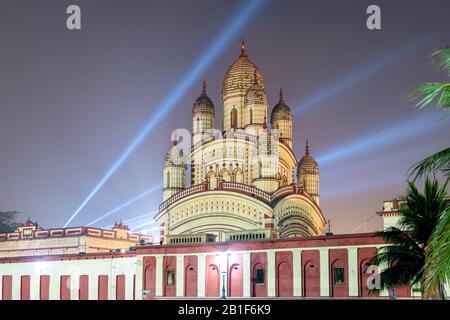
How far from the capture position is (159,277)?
3700cm

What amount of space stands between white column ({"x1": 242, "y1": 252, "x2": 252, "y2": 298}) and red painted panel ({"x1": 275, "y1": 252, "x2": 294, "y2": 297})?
1613 mm

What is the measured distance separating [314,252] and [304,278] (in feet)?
4.57

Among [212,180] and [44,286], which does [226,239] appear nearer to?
[212,180]

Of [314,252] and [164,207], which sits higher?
[164,207]

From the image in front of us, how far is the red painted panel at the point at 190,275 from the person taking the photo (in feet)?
117

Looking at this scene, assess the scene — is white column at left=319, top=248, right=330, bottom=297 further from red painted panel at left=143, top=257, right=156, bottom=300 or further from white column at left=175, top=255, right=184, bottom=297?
red painted panel at left=143, top=257, right=156, bottom=300

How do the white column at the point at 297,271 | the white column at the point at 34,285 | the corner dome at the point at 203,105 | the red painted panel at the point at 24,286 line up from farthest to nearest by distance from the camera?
the corner dome at the point at 203,105, the red painted panel at the point at 24,286, the white column at the point at 34,285, the white column at the point at 297,271

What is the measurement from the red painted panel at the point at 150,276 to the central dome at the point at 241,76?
17.1 m

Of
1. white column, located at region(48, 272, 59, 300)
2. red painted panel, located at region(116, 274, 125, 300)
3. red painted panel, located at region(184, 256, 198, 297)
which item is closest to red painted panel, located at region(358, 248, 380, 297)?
red painted panel, located at region(184, 256, 198, 297)

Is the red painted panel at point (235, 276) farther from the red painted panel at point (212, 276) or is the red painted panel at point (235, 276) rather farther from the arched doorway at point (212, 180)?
the arched doorway at point (212, 180)

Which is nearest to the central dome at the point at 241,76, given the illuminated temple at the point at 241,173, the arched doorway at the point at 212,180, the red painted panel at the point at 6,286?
the illuminated temple at the point at 241,173
